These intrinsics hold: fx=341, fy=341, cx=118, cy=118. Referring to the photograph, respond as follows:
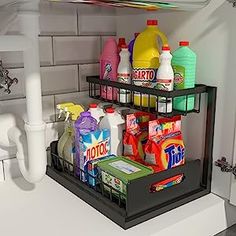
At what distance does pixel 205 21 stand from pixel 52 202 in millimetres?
718

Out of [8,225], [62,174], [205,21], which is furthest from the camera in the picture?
[62,174]

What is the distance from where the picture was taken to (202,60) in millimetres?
1057

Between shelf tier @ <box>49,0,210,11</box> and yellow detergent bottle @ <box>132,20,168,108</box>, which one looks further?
yellow detergent bottle @ <box>132,20,168,108</box>

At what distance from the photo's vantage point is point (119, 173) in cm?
94

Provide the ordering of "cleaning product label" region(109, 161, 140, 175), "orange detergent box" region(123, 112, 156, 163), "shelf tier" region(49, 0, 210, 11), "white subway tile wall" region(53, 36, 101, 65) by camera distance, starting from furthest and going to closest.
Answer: "white subway tile wall" region(53, 36, 101, 65) < "orange detergent box" region(123, 112, 156, 163) < "cleaning product label" region(109, 161, 140, 175) < "shelf tier" region(49, 0, 210, 11)

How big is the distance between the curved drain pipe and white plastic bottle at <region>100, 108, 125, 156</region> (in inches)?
8.8

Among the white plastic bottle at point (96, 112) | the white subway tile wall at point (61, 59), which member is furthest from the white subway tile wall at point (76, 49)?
the white plastic bottle at point (96, 112)

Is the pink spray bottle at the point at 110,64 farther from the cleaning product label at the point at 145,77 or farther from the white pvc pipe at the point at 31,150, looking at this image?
the white pvc pipe at the point at 31,150

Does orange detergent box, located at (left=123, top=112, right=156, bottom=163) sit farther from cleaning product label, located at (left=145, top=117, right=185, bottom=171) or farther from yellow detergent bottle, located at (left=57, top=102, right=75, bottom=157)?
yellow detergent bottle, located at (left=57, top=102, right=75, bottom=157)

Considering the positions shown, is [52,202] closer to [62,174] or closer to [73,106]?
[62,174]

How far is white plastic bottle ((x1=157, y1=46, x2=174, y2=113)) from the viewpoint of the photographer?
0.96 m

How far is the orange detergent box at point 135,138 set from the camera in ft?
3.65

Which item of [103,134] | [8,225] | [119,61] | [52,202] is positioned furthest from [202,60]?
[8,225]

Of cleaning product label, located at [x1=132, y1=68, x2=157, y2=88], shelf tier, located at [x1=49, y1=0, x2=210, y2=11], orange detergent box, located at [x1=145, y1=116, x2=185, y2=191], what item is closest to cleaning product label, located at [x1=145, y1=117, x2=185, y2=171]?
orange detergent box, located at [x1=145, y1=116, x2=185, y2=191]
